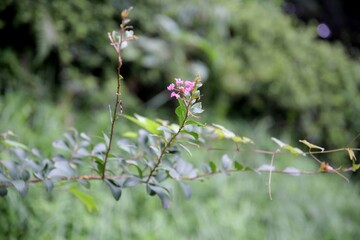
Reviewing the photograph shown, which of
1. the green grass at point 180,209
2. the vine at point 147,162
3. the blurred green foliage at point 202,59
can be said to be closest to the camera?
the vine at point 147,162

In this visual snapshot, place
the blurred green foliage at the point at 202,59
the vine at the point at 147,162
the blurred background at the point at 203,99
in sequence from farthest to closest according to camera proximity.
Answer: the blurred green foliage at the point at 202,59, the blurred background at the point at 203,99, the vine at the point at 147,162

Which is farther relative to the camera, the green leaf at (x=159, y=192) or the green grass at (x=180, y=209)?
the green grass at (x=180, y=209)

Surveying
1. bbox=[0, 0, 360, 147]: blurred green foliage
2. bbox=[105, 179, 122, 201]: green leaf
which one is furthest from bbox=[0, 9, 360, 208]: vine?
bbox=[0, 0, 360, 147]: blurred green foliage

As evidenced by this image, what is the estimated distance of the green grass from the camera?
1.42 m

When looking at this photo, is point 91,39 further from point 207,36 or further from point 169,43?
Answer: point 207,36

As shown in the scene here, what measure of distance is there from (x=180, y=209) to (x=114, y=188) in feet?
3.92

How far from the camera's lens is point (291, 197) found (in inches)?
93.8

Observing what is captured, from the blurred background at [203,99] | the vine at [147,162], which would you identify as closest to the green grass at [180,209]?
the blurred background at [203,99]

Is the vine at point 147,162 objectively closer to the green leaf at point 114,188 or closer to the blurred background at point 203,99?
the green leaf at point 114,188

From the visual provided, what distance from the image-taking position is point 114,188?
0.73 meters

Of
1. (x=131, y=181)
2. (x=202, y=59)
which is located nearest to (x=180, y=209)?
(x=131, y=181)

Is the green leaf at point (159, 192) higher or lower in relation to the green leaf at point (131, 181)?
lower

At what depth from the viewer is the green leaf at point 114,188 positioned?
72cm

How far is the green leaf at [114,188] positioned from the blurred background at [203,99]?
→ 64 cm
